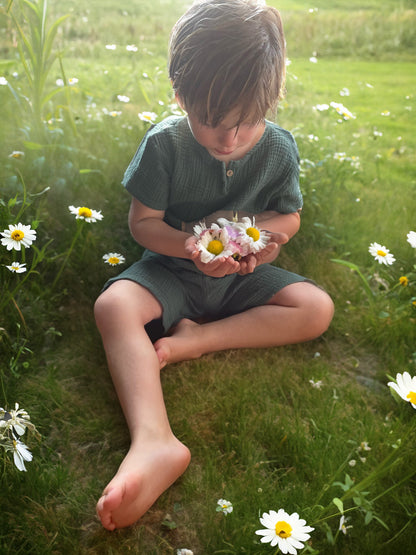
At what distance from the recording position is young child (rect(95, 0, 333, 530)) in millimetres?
1013

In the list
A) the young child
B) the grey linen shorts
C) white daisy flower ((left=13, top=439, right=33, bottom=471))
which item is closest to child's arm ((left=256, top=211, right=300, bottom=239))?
the young child

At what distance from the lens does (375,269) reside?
1615mm

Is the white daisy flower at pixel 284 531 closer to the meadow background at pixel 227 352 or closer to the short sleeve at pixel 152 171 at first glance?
the meadow background at pixel 227 352

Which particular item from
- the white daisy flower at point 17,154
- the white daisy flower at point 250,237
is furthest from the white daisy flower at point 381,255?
the white daisy flower at point 17,154

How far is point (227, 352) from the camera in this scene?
1.32 metres

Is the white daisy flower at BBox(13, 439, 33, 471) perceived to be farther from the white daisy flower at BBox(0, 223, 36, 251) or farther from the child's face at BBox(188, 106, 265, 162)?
the child's face at BBox(188, 106, 265, 162)

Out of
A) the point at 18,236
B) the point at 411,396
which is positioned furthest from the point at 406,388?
the point at 18,236

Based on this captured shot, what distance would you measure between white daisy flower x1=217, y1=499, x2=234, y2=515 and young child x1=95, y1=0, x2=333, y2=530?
93 millimetres

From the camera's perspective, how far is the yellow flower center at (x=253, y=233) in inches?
44.2

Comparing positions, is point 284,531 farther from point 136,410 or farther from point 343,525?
point 136,410

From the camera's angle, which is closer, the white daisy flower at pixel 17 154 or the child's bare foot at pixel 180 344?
the child's bare foot at pixel 180 344

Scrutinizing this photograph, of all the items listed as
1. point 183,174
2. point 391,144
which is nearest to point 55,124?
point 183,174

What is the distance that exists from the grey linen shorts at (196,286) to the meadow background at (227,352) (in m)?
0.12

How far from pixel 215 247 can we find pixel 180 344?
261 mm
